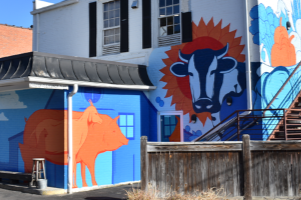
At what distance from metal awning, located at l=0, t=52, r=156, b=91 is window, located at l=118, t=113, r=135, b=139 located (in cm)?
98

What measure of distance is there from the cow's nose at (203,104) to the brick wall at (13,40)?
2405 cm

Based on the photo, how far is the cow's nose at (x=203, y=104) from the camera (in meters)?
11.8

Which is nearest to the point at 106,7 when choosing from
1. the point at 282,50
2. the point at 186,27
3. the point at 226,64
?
the point at 186,27

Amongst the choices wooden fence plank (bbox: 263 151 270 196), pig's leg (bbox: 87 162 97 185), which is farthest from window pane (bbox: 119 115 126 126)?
wooden fence plank (bbox: 263 151 270 196)

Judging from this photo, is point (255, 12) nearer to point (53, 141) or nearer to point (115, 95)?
point (115, 95)

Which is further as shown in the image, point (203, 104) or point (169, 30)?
point (169, 30)

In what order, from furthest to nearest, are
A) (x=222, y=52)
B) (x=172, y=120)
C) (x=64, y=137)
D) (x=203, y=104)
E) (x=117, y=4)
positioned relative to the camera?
(x=117, y=4) → (x=172, y=120) → (x=203, y=104) → (x=222, y=52) → (x=64, y=137)

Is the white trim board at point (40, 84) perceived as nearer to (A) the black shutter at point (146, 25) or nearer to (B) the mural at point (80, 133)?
(B) the mural at point (80, 133)

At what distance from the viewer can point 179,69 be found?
493 inches

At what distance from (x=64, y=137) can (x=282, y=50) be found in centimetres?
784

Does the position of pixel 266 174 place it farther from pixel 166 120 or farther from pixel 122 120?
pixel 122 120

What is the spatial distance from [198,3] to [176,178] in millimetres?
6698

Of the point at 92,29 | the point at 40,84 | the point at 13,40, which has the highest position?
the point at 13,40

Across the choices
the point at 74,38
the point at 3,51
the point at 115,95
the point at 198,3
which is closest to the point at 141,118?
the point at 115,95
